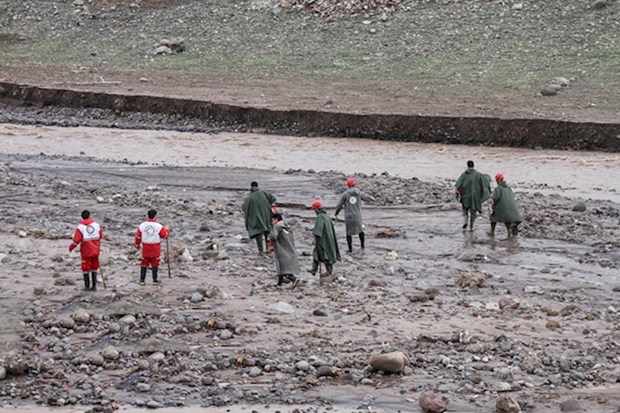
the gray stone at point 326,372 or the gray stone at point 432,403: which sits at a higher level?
the gray stone at point 326,372

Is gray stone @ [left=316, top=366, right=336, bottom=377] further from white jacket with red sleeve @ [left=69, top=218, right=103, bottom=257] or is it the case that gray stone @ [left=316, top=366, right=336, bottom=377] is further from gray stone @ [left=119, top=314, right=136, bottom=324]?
white jacket with red sleeve @ [left=69, top=218, right=103, bottom=257]

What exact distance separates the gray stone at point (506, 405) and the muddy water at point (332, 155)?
14.4 metres

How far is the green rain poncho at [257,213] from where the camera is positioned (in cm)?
1917

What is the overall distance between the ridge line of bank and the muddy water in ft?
1.50

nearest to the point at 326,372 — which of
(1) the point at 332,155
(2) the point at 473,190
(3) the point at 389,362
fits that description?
(3) the point at 389,362

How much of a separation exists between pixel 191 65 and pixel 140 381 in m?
27.9

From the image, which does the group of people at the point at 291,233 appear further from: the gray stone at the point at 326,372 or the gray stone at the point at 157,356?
the gray stone at the point at 326,372

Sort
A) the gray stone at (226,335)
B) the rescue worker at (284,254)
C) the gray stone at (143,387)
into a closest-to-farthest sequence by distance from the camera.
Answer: the gray stone at (143,387) → the gray stone at (226,335) → the rescue worker at (284,254)

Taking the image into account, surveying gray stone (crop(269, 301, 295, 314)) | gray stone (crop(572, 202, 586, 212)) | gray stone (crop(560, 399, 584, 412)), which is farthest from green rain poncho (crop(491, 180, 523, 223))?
gray stone (crop(560, 399, 584, 412))

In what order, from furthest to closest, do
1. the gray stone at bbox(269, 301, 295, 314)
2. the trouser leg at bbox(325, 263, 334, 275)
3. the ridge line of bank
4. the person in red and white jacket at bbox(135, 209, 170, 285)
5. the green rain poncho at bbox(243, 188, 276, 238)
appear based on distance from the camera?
the ridge line of bank, the green rain poncho at bbox(243, 188, 276, 238), the trouser leg at bbox(325, 263, 334, 275), the person in red and white jacket at bbox(135, 209, 170, 285), the gray stone at bbox(269, 301, 295, 314)

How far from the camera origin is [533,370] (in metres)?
13.5

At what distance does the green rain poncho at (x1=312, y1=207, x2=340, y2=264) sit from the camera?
17312mm

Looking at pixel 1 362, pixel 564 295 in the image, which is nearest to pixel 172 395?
pixel 1 362

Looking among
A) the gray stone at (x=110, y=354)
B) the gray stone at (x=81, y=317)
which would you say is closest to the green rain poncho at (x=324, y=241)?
the gray stone at (x=81, y=317)
